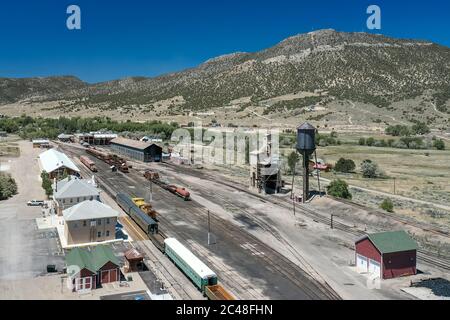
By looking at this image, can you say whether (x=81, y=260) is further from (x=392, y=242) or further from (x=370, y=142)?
(x=370, y=142)

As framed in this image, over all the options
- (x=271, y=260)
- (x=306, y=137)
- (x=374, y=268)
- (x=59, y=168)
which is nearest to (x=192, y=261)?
(x=271, y=260)

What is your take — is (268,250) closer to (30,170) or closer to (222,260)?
(222,260)

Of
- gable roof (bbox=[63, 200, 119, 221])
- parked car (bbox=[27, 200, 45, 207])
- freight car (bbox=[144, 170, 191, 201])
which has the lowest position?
parked car (bbox=[27, 200, 45, 207])

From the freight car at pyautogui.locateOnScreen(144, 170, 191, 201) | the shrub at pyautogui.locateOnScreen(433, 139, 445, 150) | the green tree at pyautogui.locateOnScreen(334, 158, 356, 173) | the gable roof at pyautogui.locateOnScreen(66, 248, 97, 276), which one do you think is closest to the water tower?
the freight car at pyautogui.locateOnScreen(144, 170, 191, 201)

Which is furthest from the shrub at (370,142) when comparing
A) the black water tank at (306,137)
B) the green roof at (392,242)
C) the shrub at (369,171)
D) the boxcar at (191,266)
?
the boxcar at (191,266)

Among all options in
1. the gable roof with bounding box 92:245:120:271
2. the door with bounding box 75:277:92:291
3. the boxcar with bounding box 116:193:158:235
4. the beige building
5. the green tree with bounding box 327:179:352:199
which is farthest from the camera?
the green tree with bounding box 327:179:352:199

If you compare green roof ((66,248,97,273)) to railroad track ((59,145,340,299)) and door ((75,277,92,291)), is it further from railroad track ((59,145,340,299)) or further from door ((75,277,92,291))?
railroad track ((59,145,340,299))
